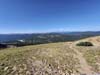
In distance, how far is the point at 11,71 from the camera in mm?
16062

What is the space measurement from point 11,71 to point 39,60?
5404 millimetres

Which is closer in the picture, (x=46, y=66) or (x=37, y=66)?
(x=37, y=66)

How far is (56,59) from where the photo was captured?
22.6m

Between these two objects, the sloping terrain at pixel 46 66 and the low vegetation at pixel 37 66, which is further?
the sloping terrain at pixel 46 66

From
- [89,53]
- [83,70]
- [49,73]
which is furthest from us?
[89,53]

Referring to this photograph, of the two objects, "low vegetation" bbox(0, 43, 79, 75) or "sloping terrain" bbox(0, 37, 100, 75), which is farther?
"sloping terrain" bbox(0, 37, 100, 75)

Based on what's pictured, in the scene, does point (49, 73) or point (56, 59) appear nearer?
point (49, 73)

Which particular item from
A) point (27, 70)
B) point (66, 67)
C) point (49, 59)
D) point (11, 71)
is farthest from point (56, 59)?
point (11, 71)

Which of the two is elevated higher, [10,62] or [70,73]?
[10,62]

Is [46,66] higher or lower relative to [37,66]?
lower

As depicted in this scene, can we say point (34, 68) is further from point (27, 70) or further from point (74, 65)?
point (74, 65)

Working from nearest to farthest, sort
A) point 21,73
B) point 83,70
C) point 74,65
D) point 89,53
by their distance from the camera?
point 21,73 → point 83,70 → point 74,65 → point 89,53

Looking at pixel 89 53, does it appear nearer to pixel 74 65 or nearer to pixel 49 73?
pixel 74 65

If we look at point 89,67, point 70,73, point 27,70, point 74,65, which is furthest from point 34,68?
point 89,67
